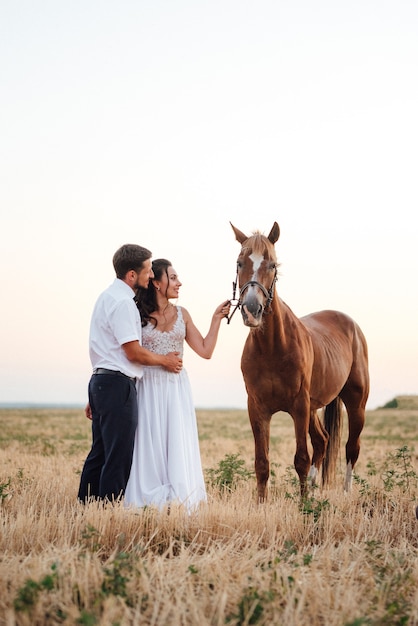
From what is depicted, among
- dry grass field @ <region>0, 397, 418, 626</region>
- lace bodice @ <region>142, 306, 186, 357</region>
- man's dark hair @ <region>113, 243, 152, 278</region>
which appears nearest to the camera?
dry grass field @ <region>0, 397, 418, 626</region>

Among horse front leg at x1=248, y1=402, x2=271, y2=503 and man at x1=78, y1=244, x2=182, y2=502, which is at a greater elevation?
man at x1=78, y1=244, x2=182, y2=502

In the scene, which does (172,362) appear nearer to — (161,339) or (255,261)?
(161,339)

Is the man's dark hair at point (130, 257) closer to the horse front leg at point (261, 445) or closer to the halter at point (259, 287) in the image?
the halter at point (259, 287)

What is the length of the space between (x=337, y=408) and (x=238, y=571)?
250 inches

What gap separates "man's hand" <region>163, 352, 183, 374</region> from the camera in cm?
627

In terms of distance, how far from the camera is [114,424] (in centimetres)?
592

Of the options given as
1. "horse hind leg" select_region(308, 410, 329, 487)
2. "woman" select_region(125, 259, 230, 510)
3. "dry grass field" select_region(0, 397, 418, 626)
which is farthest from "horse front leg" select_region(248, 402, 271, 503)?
"horse hind leg" select_region(308, 410, 329, 487)

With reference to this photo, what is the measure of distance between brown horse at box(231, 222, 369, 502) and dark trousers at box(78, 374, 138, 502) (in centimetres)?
140

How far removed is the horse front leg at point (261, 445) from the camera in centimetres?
736

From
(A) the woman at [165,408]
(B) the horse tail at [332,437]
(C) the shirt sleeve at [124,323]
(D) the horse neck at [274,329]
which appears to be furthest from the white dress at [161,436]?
(B) the horse tail at [332,437]

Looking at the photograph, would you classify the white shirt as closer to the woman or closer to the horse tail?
the woman

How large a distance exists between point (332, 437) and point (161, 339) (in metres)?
4.27

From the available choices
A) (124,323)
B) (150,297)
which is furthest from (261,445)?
(124,323)

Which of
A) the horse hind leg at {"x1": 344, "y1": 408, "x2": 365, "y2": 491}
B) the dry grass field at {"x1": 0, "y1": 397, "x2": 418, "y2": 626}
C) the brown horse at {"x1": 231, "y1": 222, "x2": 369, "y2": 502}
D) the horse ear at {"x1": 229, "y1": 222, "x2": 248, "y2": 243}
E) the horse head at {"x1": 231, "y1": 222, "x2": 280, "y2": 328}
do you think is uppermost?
the horse ear at {"x1": 229, "y1": 222, "x2": 248, "y2": 243}
